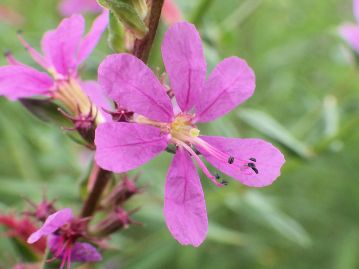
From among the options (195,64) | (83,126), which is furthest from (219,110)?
(83,126)

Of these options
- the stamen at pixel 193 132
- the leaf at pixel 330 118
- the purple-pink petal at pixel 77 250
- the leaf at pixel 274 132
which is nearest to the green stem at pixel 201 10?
the leaf at pixel 274 132

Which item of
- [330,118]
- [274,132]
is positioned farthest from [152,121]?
[330,118]

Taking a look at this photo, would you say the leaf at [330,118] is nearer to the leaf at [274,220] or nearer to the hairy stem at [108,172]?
the leaf at [274,220]

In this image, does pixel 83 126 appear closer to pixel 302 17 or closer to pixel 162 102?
pixel 162 102

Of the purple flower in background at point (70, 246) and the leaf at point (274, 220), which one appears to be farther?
the leaf at point (274, 220)

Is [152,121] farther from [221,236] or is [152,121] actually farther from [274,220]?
[221,236]

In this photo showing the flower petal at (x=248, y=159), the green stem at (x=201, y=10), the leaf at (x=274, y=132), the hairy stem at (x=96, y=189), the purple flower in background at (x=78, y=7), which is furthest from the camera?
the purple flower in background at (x=78, y=7)
